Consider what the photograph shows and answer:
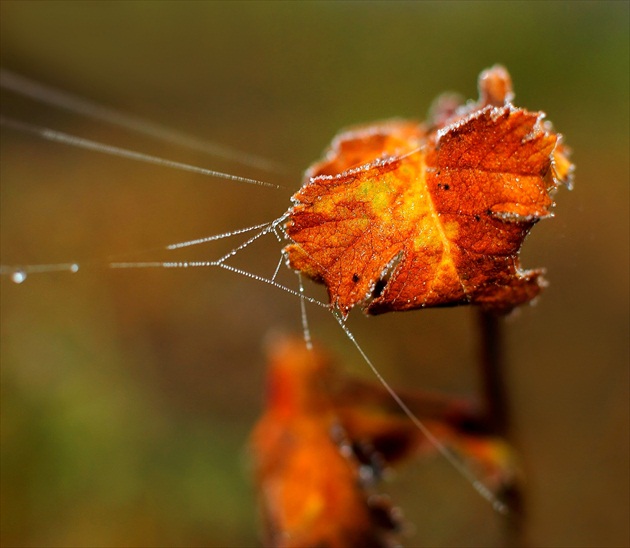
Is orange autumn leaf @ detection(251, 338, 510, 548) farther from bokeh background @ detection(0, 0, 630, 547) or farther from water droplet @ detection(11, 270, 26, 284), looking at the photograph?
water droplet @ detection(11, 270, 26, 284)

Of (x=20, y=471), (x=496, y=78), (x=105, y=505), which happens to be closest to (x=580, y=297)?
(x=496, y=78)

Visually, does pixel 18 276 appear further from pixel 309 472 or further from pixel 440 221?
pixel 440 221

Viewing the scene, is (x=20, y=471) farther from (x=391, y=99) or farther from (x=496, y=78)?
(x=391, y=99)

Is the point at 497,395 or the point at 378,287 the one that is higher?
the point at 378,287

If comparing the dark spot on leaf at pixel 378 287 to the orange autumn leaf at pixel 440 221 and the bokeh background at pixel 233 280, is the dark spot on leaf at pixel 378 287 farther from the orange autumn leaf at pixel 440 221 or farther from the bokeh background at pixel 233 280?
the bokeh background at pixel 233 280

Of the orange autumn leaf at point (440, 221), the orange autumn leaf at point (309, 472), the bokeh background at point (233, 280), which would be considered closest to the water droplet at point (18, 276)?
the bokeh background at point (233, 280)

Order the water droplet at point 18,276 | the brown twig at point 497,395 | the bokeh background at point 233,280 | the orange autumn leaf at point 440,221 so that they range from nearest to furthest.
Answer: the orange autumn leaf at point 440,221, the brown twig at point 497,395, the water droplet at point 18,276, the bokeh background at point 233,280

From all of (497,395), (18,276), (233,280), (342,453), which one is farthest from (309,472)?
(233,280)
